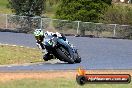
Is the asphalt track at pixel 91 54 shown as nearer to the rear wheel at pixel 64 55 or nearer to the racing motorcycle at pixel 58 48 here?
the rear wheel at pixel 64 55

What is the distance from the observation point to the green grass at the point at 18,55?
22009mm

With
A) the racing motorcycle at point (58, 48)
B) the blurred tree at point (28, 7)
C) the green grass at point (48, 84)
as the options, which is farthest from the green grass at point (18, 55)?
the blurred tree at point (28, 7)

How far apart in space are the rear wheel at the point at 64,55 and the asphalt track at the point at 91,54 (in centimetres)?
21

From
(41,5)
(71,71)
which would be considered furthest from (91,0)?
(71,71)

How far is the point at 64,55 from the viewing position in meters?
20.2

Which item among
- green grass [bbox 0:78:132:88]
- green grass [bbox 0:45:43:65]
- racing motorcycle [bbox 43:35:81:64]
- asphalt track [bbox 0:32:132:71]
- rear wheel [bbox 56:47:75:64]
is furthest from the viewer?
green grass [bbox 0:45:43:65]

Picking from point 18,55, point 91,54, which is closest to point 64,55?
point 18,55

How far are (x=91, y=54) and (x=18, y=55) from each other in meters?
4.42

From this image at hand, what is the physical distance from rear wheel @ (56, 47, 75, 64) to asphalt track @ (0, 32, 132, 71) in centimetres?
21

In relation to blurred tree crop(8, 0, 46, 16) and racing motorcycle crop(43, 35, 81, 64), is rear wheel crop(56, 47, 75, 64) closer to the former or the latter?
racing motorcycle crop(43, 35, 81, 64)

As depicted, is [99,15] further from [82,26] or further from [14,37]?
[14,37]

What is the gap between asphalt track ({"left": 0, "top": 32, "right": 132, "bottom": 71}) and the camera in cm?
1988

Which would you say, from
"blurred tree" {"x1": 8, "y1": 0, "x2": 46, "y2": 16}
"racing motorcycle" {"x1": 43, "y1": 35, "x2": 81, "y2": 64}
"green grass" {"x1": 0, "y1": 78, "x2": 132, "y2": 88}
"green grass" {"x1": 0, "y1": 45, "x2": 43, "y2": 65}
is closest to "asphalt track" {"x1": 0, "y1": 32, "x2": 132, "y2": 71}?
"racing motorcycle" {"x1": 43, "y1": 35, "x2": 81, "y2": 64}

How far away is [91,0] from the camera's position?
1737 inches
